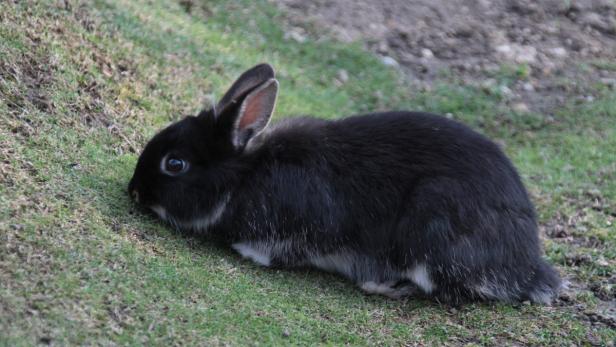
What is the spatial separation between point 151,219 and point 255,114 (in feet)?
3.37

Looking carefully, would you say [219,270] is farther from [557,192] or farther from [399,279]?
[557,192]

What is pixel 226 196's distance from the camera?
5.81 metres

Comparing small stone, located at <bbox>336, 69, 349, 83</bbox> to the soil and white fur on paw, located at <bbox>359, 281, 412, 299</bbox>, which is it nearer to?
the soil

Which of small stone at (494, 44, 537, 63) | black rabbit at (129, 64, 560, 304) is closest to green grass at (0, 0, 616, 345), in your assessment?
black rabbit at (129, 64, 560, 304)

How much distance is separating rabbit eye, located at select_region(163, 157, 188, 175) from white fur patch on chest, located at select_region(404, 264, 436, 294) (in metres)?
1.73

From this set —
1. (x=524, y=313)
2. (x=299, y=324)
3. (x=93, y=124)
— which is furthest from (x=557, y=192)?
(x=93, y=124)

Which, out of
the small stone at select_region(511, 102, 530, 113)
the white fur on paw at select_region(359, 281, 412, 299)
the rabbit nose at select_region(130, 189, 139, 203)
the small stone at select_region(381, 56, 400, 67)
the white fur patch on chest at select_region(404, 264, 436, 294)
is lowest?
the small stone at select_region(511, 102, 530, 113)

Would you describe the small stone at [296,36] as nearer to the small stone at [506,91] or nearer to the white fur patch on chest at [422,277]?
the small stone at [506,91]

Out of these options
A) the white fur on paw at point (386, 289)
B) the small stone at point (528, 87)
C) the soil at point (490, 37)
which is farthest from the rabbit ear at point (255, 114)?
the small stone at point (528, 87)

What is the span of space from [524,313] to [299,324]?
1.64m

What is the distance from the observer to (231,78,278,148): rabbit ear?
225 inches

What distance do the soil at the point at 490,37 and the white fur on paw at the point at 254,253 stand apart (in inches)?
181

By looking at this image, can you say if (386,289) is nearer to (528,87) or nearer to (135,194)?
(135,194)

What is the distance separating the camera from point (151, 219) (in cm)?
571
